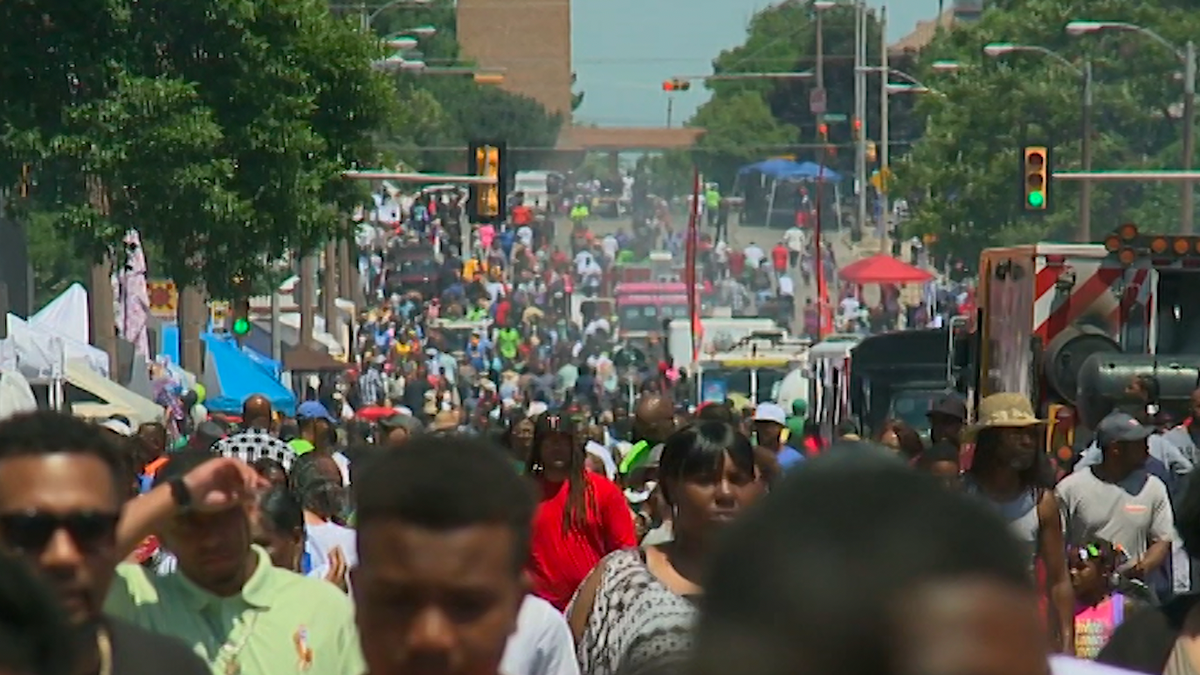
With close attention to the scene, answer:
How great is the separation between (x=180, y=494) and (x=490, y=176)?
34687 mm

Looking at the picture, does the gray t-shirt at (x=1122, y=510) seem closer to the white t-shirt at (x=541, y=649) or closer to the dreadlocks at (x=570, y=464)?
the dreadlocks at (x=570, y=464)

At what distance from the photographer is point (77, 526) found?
419 centimetres

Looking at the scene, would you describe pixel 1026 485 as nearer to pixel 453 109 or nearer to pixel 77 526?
pixel 77 526

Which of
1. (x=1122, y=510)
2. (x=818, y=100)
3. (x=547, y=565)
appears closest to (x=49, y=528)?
(x=547, y=565)

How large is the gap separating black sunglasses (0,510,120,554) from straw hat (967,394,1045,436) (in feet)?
20.1

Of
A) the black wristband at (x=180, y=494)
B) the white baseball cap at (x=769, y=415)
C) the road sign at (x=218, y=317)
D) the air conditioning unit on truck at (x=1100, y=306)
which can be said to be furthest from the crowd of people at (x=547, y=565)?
the road sign at (x=218, y=317)

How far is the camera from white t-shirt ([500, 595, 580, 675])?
5957 millimetres

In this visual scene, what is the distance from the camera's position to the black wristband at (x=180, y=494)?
479 cm

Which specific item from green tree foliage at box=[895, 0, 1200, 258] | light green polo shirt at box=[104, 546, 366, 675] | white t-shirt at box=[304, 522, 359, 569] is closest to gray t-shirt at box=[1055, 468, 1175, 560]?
white t-shirt at box=[304, 522, 359, 569]

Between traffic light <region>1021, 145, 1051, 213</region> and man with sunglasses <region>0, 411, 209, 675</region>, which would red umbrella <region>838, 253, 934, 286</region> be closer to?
traffic light <region>1021, 145, 1051, 213</region>

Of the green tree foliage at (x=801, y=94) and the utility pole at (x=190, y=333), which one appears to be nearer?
the utility pole at (x=190, y=333)

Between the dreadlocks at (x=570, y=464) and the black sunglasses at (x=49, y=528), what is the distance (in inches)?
243

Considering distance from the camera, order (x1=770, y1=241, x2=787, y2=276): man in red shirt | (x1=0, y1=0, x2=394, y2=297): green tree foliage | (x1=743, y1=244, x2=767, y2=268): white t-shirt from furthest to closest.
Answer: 1. (x1=743, y1=244, x2=767, y2=268): white t-shirt
2. (x1=770, y1=241, x2=787, y2=276): man in red shirt
3. (x1=0, y1=0, x2=394, y2=297): green tree foliage

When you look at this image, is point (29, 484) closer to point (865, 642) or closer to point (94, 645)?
point (94, 645)
